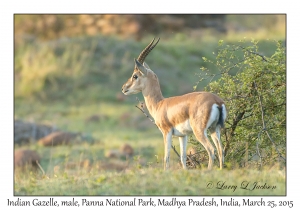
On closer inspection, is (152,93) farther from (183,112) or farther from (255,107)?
(255,107)

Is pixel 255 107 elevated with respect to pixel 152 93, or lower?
lower

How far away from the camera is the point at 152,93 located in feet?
33.4

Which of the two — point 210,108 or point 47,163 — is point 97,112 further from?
point 210,108

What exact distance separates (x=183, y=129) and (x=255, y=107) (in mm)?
1457

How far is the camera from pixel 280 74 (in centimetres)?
981

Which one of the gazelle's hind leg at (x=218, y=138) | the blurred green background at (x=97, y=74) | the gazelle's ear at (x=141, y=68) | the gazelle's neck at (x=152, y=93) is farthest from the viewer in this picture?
the blurred green background at (x=97, y=74)

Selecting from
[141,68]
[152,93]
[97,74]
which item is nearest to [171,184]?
[152,93]

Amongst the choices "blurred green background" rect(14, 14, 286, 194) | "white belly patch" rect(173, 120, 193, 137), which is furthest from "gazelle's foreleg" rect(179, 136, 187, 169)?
"blurred green background" rect(14, 14, 286, 194)

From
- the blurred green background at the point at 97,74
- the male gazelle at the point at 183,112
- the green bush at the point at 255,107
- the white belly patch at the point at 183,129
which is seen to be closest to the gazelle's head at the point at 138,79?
the male gazelle at the point at 183,112

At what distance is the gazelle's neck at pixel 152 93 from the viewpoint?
398 inches

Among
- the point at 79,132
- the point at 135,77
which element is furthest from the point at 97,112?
the point at 135,77

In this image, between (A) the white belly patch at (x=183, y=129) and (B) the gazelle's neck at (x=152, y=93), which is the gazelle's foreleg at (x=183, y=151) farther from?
(B) the gazelle's neck at (x=152, y=93)

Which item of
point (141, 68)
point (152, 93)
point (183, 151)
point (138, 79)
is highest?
point (141, 68)
